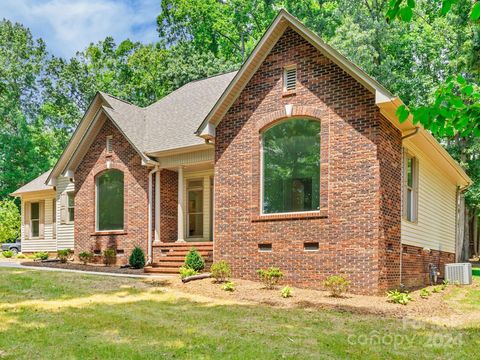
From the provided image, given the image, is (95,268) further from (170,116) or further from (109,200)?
(170,116)

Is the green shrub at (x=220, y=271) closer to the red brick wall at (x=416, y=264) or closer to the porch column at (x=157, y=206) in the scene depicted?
the porch column at (x=157, y=206)

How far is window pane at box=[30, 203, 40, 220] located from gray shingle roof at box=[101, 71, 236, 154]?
8.68 m

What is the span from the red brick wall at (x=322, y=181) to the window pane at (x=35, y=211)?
1443cm

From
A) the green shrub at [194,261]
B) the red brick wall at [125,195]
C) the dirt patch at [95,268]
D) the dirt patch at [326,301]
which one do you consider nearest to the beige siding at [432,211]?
the dirt patch at [326,301]

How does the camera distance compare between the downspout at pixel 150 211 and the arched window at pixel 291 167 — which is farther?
the downspout at pixel 150 211

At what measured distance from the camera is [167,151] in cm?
1501

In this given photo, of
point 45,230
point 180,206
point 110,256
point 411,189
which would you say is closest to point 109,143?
point 180,206

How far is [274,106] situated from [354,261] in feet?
14.5

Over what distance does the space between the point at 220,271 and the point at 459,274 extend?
27.1 ft

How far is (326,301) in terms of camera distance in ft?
30.6

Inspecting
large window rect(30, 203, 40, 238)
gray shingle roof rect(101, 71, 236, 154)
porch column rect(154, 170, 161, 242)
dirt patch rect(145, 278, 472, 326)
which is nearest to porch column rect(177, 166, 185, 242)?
porch column rect(154, 170, 161, 242)

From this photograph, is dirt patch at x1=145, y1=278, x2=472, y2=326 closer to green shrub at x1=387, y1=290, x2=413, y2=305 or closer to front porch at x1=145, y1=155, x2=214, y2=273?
green shrub at x1=387, y1=290, x2=413, y2=305

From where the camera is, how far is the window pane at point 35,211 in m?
23.3

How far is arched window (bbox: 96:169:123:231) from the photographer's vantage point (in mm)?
16266
